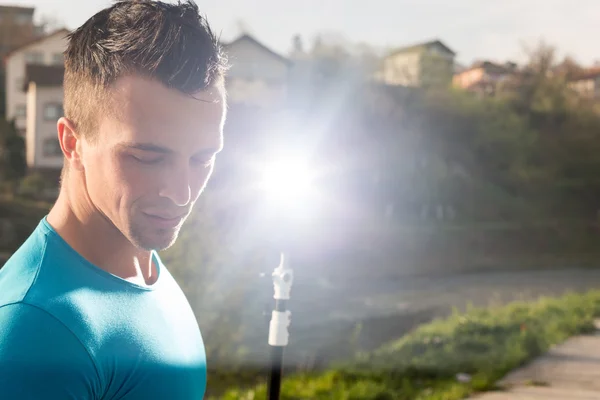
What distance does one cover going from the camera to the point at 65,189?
104 cm

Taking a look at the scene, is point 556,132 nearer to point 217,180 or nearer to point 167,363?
point 217,180

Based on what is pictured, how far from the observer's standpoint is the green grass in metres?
3.94

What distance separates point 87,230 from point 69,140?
0.44 feet

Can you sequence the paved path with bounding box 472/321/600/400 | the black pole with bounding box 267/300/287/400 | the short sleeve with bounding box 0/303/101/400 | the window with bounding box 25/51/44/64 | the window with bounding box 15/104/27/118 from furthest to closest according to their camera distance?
1. the window with bounding box 15/104/27/118
2. the window with bounding box 25/51/44/64
3. the paved path with bounding box 472/321/600/400
4. the black pole with bounding box 267/300/287/400
5. the short sleeve with bounding box 0/303/101/400

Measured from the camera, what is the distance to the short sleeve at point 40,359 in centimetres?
85

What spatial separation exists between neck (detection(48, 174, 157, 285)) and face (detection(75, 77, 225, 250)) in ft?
0.09

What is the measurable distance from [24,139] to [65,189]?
9.73 m

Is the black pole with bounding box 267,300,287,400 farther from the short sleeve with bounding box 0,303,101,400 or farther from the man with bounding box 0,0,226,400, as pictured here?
the short sleeve with bounding box 0,303,101,400

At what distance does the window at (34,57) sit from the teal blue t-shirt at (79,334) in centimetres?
784

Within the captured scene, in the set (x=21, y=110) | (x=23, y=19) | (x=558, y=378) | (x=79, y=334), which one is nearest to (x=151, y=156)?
(x=79, y=334)

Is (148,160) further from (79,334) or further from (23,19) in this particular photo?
(23,19)

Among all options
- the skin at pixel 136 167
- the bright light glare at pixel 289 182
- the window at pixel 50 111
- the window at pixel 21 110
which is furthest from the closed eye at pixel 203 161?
the window at pixel 21 110

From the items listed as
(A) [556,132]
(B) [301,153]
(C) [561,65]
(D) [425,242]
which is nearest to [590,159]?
(A) [556,132]

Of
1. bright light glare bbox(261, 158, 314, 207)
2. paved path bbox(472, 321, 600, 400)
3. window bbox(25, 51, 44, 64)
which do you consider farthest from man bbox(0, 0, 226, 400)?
window bbox(25, 51, 44, 64)
